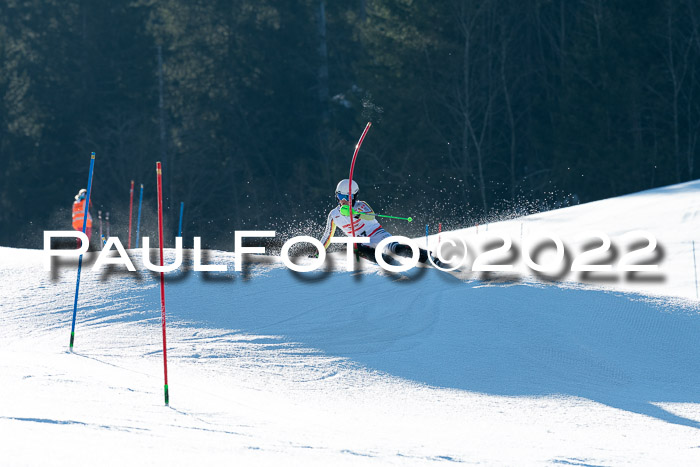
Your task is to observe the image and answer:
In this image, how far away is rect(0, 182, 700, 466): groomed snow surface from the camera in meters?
7.59

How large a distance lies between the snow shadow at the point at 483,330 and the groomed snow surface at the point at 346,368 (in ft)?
0.11

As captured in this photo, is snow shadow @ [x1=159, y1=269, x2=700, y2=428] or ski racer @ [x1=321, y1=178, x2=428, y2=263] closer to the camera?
snow shadow @ [x1=159, y1=269, x2=700, y2=428]

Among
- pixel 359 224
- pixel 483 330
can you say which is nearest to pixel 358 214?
pixel 359 224

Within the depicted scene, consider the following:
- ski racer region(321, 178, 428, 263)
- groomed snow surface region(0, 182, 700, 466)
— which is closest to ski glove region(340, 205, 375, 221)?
ski racer region(321, 178, 428, 263)

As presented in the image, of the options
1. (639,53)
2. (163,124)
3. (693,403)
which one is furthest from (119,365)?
(163,124)

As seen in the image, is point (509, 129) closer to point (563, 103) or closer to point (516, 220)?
point (563, 103)

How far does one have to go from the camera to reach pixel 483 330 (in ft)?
40.7

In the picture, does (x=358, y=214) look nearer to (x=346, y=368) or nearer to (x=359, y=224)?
(x=359, y=224)

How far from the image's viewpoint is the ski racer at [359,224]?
47.4ft

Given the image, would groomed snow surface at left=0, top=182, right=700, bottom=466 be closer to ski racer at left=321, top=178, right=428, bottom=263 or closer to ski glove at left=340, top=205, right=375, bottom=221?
ski racer at left=321, top=178, right=428, bottom=263

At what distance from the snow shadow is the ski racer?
0.46 meters

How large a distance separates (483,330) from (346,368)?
204 cm

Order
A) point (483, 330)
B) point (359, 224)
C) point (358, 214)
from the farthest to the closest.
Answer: point (359, 224) < point (358, 214) < point (483, 330)

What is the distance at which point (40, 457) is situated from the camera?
20.6ft
